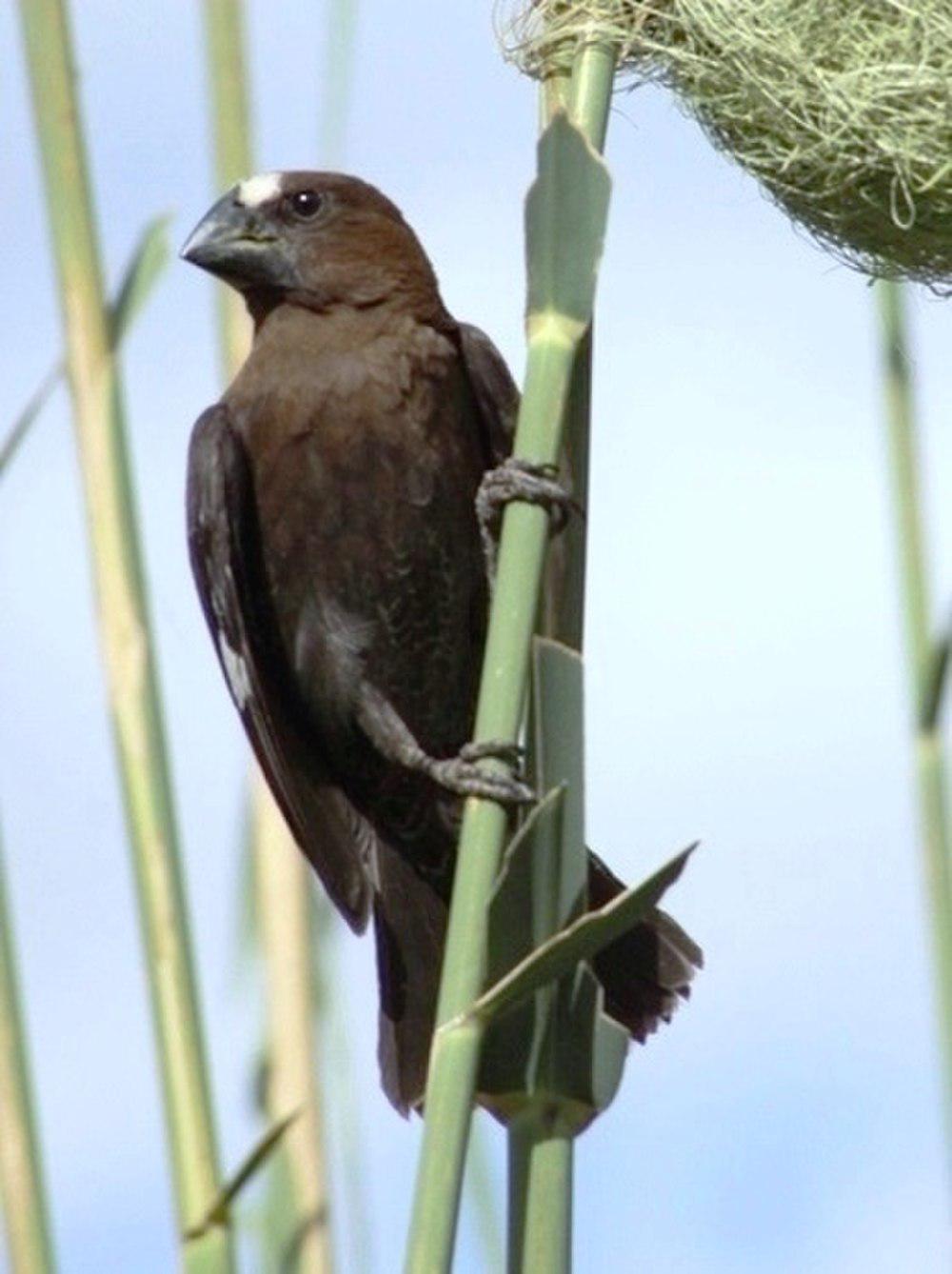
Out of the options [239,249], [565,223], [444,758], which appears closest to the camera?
[565,223]

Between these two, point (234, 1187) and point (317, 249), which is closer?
point (234, 1187)

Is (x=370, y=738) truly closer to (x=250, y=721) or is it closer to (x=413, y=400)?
(x=250, y=721)

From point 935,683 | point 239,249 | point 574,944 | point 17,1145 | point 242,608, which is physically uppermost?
point 239,249

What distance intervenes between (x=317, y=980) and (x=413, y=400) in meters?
0.66

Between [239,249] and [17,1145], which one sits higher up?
[239,249]

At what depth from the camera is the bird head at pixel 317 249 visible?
225 centimetres

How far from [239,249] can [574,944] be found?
1.28 metres

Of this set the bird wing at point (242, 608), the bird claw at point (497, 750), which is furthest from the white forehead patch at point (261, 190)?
the bird claw at point (497, 750)

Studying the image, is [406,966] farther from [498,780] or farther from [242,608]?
[498,780]

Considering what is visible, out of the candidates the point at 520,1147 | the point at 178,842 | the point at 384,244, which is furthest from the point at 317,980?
the point at 384,244

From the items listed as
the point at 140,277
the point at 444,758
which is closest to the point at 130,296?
the point at 140,277

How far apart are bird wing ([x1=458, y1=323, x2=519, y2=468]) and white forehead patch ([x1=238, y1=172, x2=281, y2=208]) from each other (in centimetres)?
22

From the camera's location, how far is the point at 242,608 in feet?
7.57

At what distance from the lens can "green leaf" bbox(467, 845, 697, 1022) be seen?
1.06 meters
